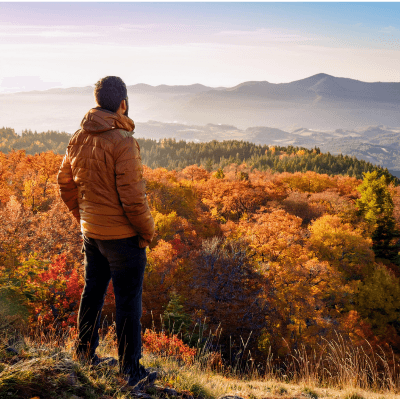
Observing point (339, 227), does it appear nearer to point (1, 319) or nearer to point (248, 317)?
point (248, 317)

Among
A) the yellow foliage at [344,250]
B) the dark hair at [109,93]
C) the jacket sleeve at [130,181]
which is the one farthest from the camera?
the yellow foliage at [344,250]

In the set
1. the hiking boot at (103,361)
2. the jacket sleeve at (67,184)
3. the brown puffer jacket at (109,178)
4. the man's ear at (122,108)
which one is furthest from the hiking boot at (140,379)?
the man's ear at (122,108)

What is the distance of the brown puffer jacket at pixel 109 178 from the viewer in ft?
11.0

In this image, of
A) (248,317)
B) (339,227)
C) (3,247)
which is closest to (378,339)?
(339,227)

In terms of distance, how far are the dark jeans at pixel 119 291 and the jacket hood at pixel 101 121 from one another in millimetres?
1204

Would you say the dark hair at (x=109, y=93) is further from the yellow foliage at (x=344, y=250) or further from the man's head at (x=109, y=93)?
the yellow foliage at (x=344, y=250)

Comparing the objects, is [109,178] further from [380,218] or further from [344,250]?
A: [380,218]

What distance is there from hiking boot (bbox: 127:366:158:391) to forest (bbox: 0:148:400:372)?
11.6 meters

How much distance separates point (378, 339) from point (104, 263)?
143 ft

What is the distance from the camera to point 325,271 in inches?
1367

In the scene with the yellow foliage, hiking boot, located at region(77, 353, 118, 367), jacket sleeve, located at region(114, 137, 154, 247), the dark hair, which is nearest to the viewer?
jacket sleeve, located at region(114, 137, 154, 247)

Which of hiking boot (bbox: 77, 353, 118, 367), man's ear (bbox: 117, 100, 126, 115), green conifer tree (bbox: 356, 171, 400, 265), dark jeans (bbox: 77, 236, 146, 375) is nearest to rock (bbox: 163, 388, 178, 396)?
dark jeans (bbox: 77, 236, 146, 375)

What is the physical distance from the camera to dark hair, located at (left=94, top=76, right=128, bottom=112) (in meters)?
3.47

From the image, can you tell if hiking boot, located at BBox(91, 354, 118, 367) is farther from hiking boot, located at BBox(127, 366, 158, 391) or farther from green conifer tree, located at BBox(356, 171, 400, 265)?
green conifer tree, located at BBox(356, 171, 400, 265)
